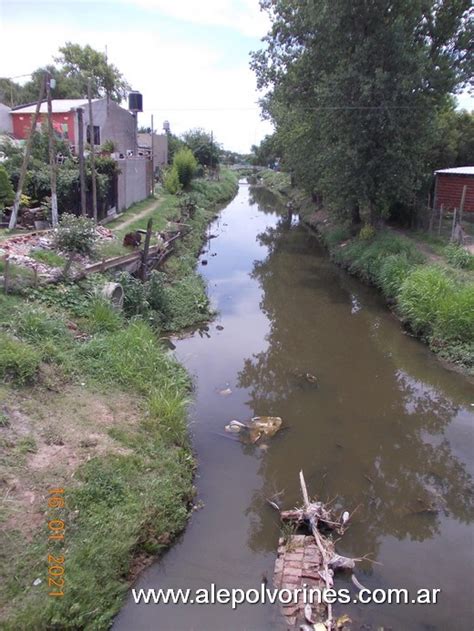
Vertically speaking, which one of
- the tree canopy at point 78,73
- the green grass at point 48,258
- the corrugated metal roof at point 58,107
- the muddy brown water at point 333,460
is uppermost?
the tree canopy at point 78,73

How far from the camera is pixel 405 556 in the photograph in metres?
5.39

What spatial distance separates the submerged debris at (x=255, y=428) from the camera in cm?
746

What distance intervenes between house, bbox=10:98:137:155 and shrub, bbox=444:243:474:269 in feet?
60.5

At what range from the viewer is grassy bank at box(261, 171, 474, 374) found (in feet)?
34.9

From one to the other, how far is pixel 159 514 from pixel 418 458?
13.7 feet

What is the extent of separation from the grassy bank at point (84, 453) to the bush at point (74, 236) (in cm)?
219

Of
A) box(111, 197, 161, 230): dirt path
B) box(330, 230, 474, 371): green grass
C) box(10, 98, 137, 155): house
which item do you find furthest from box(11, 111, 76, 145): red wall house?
box(330, 230, 474, 371): green grass

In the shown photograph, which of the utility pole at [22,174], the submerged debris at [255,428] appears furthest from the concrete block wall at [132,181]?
the submerged debris at [255,428]

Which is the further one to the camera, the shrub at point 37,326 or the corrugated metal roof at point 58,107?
the corrugated metal roof at point 58,107

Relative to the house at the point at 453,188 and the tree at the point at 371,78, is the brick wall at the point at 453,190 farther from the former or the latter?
the tree at the point at 371,78

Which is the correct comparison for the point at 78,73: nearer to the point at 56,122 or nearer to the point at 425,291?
the point at 56,122

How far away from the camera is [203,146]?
4666 centimetres

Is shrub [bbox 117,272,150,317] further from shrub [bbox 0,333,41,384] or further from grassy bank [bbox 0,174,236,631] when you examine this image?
shrub [bbox 0,333,41,384]

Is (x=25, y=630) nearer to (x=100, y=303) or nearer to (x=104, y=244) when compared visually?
(x=100, y=303)
